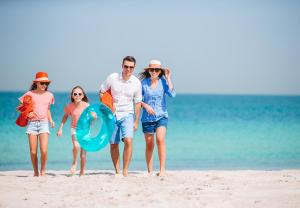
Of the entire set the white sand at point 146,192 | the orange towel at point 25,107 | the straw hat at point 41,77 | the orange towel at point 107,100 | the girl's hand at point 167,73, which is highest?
the girl's hand at point 167,73

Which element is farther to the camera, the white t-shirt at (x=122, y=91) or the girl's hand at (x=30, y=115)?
the girl's hand at (x=30, y=115)

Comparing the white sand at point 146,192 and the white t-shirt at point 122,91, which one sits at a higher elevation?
the white t-shirt at point 122,91

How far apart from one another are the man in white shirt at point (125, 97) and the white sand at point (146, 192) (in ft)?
1.86

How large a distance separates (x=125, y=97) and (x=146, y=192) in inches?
60.6

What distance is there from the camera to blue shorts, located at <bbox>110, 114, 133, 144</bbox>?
7490 mm

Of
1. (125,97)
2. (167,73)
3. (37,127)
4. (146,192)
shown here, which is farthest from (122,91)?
(146,192)

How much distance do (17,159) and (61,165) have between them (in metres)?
1.75

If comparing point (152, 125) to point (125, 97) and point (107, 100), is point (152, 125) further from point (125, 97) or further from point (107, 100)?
point (107, 100)

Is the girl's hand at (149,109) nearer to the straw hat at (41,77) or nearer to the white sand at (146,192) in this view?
the white sand at (146,192)

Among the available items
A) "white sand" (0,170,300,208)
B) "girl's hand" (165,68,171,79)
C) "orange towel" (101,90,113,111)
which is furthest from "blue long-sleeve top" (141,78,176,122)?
"white sand" (0,170,300,208)

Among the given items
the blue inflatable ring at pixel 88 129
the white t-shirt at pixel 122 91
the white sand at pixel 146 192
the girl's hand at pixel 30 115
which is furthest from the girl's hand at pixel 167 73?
the girl's hand at pixel 30 115

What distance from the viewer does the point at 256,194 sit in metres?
6.54

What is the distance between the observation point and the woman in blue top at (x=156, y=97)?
302 inches

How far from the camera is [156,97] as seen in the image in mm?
7691
